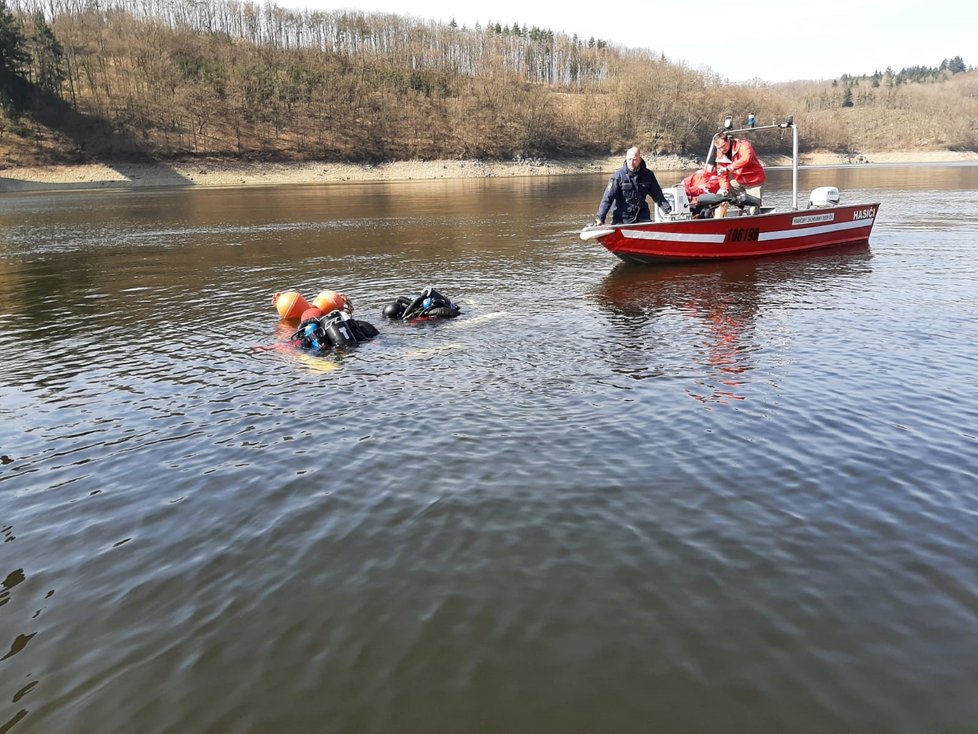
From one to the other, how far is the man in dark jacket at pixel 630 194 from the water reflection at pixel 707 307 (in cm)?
183

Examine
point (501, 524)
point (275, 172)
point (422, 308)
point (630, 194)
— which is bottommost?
point (501, 524)

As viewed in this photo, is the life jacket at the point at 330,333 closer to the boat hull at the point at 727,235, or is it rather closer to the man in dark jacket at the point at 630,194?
the boat hull at the point at 727,235

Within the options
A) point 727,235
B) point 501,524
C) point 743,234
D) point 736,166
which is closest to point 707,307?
point 727,235

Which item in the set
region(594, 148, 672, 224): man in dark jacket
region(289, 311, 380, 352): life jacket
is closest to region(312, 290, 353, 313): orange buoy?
region(289, 311, 380, 352): life jacket

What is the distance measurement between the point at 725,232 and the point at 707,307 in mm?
5921

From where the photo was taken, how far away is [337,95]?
116625 mm

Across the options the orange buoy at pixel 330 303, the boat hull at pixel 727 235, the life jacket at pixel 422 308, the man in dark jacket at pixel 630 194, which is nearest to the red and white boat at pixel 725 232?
the boat hull at pixel 727 235

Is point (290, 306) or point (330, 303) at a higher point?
point (330, 303)

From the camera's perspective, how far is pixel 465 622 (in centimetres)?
530

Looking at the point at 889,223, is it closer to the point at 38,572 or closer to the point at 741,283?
the point at 741,283

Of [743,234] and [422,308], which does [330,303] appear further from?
[743,234]

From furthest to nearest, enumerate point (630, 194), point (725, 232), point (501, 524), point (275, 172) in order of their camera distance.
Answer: point (275, 172), point (725, 232), point (630, 194), point (501, 524)

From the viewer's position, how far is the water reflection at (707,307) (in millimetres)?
11516

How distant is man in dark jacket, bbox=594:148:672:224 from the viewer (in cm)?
2014
